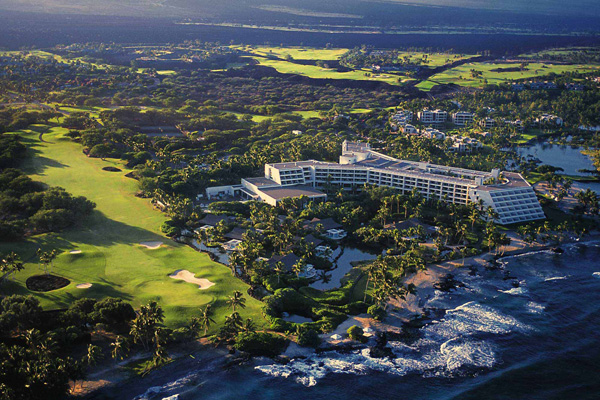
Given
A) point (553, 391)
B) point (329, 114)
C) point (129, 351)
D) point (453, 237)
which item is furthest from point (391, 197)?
point (329, 114)

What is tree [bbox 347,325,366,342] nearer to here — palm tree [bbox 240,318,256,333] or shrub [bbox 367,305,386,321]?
shrub [bbox 367,305,386,321]

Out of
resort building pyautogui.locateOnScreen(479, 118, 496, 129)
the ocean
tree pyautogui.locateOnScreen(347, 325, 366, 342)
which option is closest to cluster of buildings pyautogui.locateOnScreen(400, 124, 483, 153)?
resort building pyautogui.locateOnScreen(479, 118, 496, 129)

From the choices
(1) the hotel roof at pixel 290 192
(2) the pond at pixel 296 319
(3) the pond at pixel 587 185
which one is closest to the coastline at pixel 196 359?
(2) the pond at pixel 296 319

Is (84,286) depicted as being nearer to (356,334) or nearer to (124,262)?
(124,262)

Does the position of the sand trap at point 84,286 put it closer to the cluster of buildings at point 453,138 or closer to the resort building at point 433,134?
the cluster of buildings at point 453,138

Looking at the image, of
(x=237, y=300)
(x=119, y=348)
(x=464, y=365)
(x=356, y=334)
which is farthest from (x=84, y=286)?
(x=464, y=365)
